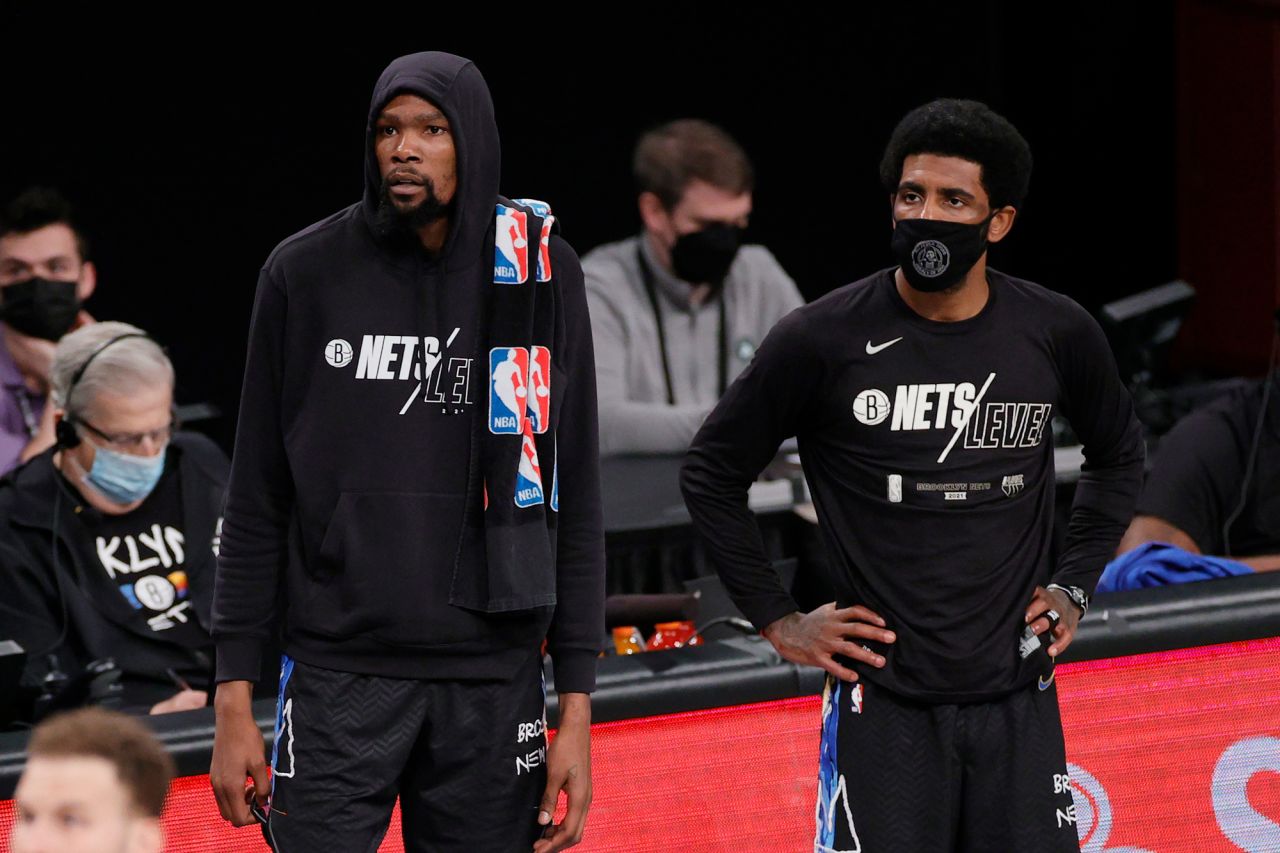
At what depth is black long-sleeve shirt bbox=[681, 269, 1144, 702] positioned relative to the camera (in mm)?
2467

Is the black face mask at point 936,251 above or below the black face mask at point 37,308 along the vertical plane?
above

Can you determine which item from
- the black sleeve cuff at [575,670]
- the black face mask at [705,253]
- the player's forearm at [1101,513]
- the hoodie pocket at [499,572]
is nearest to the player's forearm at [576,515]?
the black sleeve cuff at [575,670]

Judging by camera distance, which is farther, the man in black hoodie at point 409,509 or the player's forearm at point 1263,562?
the player's forearm at point 1263,562

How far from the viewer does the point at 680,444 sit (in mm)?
4848

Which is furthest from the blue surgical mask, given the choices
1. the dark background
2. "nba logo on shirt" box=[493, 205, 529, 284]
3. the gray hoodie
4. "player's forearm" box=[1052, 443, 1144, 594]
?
the dark background

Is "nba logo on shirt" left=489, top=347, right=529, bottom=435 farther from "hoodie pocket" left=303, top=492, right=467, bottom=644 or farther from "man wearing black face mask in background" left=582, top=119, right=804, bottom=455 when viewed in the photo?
"man wearing black face mask in background" left=582, top=119, right=804, bottom=455

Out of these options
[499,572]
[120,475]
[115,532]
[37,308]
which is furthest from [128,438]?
[499,572]

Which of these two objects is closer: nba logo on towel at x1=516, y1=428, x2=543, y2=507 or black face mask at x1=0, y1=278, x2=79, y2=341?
nba logo on towel at x1=516, y1=428, x2=543, y2=507

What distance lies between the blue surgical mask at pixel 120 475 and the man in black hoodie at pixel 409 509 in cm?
153

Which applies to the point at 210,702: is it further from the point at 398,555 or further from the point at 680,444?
the point at 680,444

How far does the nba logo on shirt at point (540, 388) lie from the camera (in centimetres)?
225

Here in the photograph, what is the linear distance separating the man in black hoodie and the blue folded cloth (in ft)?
5.41

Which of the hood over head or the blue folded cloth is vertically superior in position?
the hood over head

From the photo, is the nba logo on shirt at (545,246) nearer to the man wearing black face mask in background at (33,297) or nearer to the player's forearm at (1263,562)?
the player's forearm at (1263,562)
